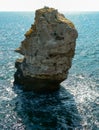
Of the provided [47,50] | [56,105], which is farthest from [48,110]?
[47,50]

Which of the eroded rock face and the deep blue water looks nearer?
the deep blue water

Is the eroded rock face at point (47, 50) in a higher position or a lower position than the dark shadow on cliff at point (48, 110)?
higher

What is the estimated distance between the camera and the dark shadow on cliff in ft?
148

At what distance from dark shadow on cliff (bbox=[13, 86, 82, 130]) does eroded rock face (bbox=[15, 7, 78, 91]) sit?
337 centimetres

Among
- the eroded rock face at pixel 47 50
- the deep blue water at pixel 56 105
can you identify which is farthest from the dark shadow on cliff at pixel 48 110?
the eroded rock face at pixel 47 50

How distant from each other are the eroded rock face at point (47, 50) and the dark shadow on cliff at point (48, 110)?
3.37 m

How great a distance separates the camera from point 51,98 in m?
56.1

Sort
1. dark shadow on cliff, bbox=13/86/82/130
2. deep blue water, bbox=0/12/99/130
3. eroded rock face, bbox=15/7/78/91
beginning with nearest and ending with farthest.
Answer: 1. dark shadow on cliff, bbox=13/86/82/130
2. deep blue water, bbox=0/12/99/130
3. eroded rock face, bbox=15/7/78/91

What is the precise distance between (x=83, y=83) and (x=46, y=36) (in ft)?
54.7

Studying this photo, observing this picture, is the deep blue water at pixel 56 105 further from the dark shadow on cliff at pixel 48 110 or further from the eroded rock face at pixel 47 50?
the eroded rock face at pixel 47 50

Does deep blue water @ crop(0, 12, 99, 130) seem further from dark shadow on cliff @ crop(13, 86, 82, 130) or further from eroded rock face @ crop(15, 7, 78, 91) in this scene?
eroded rock face @ crop(15, 7, 78, 91)

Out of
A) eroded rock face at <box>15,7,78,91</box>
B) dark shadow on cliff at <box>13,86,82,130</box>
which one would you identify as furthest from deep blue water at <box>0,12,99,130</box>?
eroded rock face at <box>15,7,78,91</box>

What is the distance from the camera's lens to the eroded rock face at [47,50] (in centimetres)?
5391

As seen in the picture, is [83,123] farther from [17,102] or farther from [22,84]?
[22,84]
